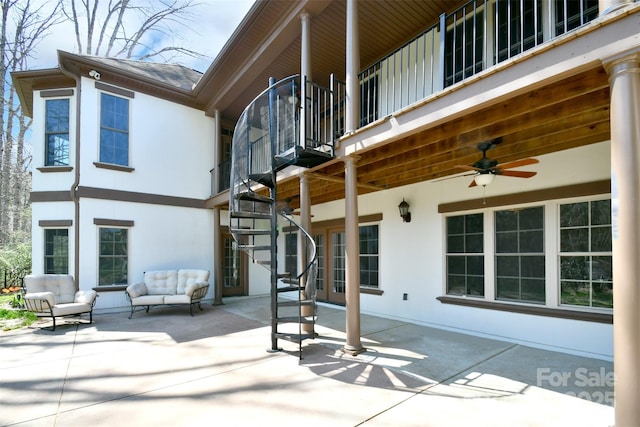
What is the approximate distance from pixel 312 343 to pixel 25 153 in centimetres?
1750

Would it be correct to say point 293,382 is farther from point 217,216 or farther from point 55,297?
point 217,216

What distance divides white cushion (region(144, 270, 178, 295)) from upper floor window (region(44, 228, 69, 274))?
5.56 feet

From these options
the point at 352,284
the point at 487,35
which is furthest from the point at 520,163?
the point at 352,284

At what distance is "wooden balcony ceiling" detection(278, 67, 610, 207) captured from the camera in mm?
2945

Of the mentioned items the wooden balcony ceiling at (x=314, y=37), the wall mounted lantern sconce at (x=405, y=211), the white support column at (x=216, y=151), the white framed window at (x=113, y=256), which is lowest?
the white framed window at (x=113, y=256)

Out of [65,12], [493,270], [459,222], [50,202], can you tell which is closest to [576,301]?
[493,270]

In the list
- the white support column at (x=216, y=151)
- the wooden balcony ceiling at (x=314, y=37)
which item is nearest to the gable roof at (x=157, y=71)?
the white support column at (x=216, y=151)

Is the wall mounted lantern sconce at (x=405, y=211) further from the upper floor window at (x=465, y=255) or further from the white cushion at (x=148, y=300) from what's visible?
the white cushion at (x=148, y=300)

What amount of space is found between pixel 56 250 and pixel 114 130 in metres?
3.00

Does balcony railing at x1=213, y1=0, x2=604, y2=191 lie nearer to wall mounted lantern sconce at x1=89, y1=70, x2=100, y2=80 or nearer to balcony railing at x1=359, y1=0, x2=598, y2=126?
balcony railing at x1=359, y1=0, x2=598, y2=126

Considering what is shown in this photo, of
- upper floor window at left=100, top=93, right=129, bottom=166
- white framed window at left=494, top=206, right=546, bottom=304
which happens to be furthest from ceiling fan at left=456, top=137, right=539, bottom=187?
upper floor window at left=100, top=93, right=129, bottom=166

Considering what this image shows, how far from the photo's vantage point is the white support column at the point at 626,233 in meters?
2.04

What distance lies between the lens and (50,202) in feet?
24.0

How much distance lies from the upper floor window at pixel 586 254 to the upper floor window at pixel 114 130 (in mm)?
8872
